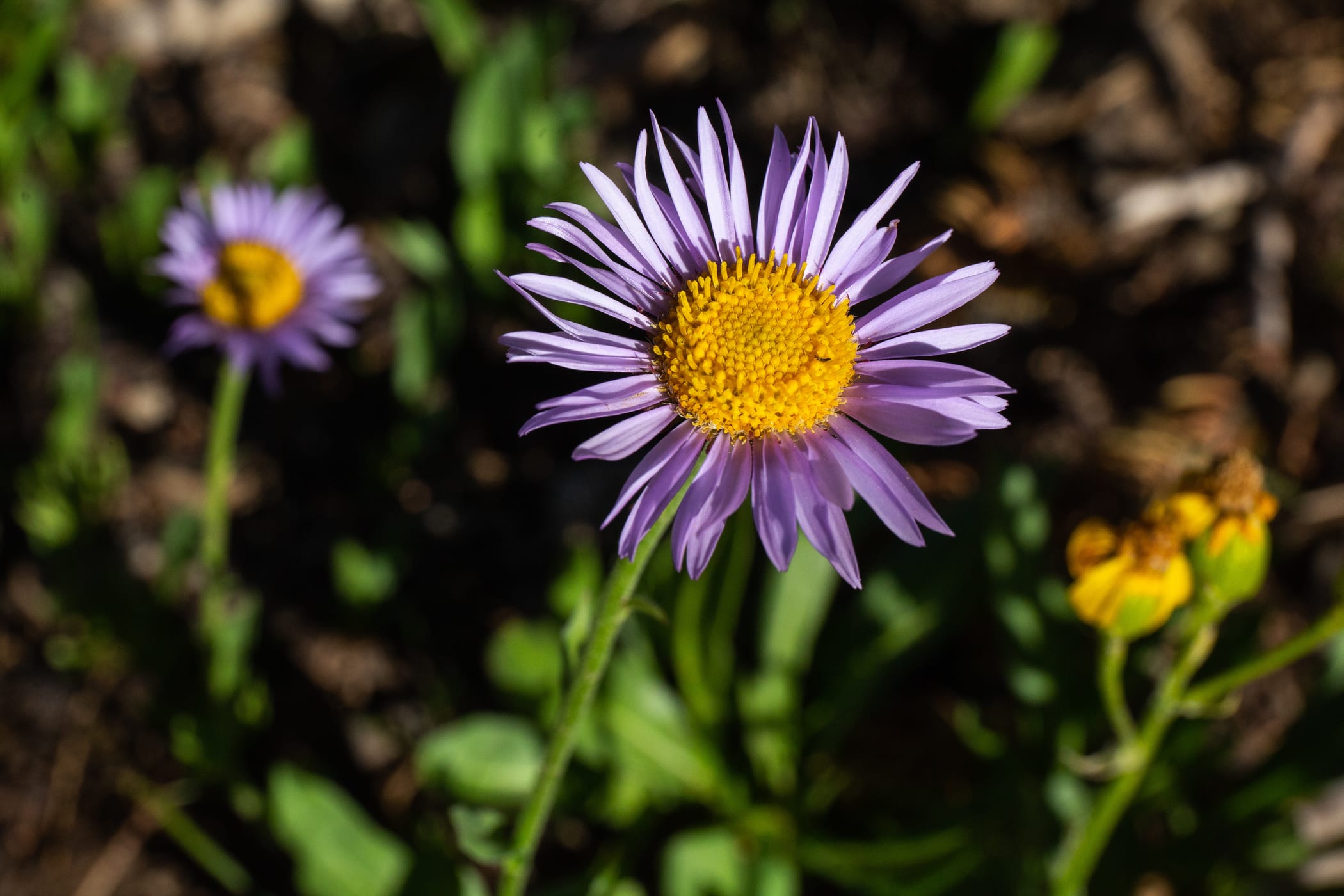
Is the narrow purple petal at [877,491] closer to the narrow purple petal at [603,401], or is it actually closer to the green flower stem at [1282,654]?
the narrow purple petal at [603,401]

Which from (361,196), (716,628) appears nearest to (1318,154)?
(716,628)

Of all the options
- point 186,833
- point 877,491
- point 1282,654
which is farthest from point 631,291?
point 186,833

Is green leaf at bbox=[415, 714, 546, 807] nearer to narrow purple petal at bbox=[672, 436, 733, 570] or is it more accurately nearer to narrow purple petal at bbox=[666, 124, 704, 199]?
narrow purple petal at bbox=[672, 436, 733, 570]

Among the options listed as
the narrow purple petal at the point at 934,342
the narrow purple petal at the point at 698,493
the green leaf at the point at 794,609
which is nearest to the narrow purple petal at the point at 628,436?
the narrow purple petal at the point at 698,493

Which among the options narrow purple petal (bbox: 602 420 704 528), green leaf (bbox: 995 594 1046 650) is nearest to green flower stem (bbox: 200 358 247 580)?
narrow purple petal (bbox: 602 420 704 528)

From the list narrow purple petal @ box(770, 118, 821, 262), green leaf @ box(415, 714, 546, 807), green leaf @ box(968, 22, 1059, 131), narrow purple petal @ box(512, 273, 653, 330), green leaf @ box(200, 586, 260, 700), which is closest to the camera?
narrow purple petal @ box(512, 273, 653, 330)

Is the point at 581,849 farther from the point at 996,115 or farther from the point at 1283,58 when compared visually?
the point at 1283,58

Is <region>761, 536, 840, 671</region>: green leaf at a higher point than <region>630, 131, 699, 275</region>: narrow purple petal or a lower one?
higher
